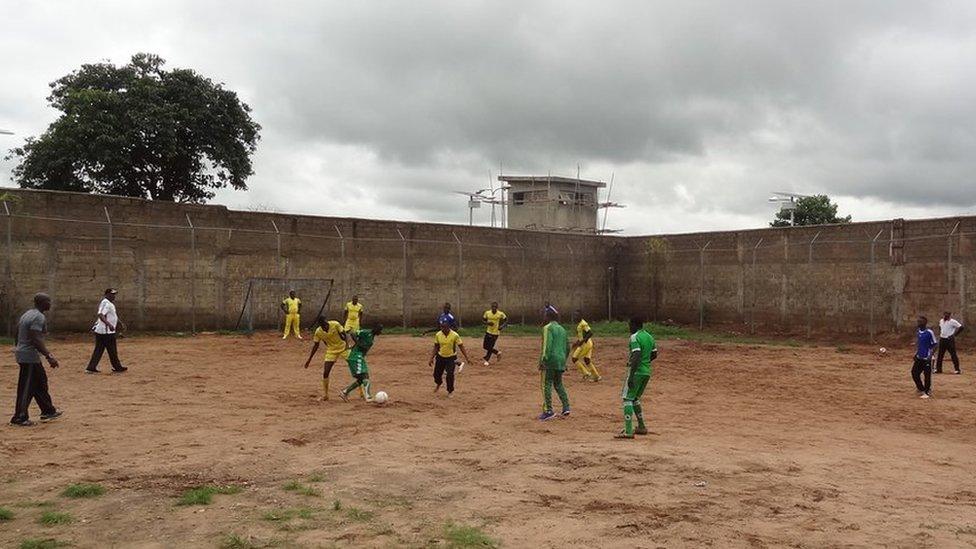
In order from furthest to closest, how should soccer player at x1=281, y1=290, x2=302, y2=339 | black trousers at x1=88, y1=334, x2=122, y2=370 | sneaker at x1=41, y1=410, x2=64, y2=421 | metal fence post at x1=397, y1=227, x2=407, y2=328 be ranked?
metal fence post at x1=397, y1=227, x2=407, y2=328 → soccer player at x1=281, y1=290, x2=302, y2=339 → black trousers at x1=88, y1=334, x2=122, y2=370 → sneaker at x1=41, y1=410, x2=64, y2=421

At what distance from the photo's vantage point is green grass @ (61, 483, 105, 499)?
23.4 ft

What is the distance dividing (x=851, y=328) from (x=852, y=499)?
72.7 feet

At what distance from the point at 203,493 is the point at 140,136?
3060 centimetres

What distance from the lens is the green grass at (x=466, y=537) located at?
5.97 meters

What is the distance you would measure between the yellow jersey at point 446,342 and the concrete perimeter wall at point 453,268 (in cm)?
1429

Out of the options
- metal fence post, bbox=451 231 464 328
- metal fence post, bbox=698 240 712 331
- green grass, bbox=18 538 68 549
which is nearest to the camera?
green grass, bbox=18 538 68 549

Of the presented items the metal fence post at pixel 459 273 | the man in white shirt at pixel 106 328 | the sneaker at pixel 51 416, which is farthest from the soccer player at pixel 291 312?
the sneaker at pixel 51 416

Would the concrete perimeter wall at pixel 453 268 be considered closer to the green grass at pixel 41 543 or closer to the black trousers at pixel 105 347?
the black trousers at pixel 105 347

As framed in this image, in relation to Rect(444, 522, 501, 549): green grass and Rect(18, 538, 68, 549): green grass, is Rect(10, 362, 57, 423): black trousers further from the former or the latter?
Rect(444, 522, 501, 549): green grass

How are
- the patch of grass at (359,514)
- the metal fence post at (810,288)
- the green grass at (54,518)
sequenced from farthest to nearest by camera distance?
1. the metal fence post at (810,288)
2. the patch of grass at (359,514)
3. the green grass at (54,518)

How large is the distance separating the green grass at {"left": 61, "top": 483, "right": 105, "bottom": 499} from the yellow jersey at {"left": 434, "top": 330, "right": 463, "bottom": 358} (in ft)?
22.6

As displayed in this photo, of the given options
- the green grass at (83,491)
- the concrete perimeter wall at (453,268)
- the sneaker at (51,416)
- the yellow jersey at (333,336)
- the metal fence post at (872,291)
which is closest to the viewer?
the green grass at (83,491)

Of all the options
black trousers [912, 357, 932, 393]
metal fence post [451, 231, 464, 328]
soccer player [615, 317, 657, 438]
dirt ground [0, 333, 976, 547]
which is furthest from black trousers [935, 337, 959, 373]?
metal fence post [451, 231, 464, 328]

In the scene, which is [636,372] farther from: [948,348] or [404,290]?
[404,290]
